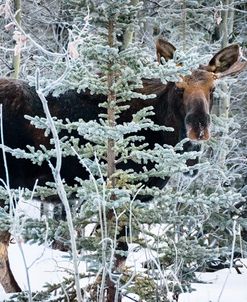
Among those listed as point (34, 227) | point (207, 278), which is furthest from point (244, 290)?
Answer: point (34, 227)

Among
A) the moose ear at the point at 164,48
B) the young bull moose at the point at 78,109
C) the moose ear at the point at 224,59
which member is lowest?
the young bull moose at the point at 78,109

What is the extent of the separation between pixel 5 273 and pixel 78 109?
1.85 m

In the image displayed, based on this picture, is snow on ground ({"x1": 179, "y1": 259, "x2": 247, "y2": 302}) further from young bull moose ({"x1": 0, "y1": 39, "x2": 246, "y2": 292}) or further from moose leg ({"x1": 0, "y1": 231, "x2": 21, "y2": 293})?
moose leg ({"x1": 0, "y1": 231, "x2": 21, "y2": 293})

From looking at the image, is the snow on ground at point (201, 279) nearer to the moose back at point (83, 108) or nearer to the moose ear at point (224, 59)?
the moose back at point (83, 108)

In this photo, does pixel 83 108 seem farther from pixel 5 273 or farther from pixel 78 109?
pixel 5 273

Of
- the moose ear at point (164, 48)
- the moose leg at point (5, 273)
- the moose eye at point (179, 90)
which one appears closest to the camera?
the moose ear at point (164, 48)

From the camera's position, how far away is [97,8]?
14.5ft

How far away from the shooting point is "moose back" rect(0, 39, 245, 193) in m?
6.10

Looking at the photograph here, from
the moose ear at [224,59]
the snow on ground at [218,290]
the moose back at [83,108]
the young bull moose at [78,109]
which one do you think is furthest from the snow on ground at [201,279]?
the moose ear at [224,59]

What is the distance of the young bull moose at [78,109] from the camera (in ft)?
20.0

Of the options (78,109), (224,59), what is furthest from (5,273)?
(224,59)

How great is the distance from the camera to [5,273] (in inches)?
254

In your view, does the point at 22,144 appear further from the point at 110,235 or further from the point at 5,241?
the point at 110,235

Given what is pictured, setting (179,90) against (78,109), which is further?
(78,109)
